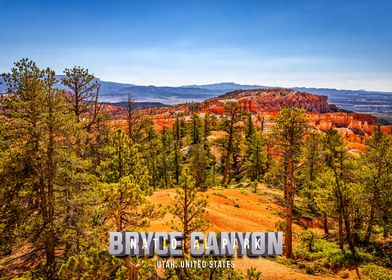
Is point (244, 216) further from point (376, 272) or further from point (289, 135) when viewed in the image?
point (376, 272)

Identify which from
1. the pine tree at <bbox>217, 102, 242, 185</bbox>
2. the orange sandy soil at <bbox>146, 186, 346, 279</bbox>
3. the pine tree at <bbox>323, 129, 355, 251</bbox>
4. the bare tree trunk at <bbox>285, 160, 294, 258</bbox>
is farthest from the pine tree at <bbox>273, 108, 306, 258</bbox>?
the pine tree at <bbox>217, 102, 242, 185</bbox>

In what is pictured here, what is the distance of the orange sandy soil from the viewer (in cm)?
1666

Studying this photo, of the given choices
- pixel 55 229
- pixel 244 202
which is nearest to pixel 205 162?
pixel 244 202

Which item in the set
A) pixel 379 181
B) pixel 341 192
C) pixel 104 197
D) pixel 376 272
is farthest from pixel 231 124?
pixel 104 197

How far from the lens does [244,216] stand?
92.0 feet

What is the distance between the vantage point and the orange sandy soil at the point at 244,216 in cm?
1666

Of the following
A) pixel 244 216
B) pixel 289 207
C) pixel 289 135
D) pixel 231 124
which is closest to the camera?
pixel 289 135

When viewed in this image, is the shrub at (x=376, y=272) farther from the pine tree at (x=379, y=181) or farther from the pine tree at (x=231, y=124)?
the pine tree at (x=231, y=124)

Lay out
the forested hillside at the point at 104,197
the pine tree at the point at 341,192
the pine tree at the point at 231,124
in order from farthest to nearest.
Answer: the pine tree at the point at 231,124, the pine tree at the point at 341,192, the forested hillside at the point at 104,197

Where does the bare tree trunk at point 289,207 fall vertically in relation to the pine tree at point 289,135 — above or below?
below

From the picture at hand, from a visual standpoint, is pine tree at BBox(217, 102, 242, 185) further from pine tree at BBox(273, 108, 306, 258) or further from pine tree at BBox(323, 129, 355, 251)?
pine tree at BBox(273, 108, 306, 258)

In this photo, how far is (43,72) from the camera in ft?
46.2

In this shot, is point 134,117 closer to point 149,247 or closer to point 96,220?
point 96,220

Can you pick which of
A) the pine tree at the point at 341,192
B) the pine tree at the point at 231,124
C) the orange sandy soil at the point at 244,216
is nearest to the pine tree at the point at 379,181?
the pine tree at the point at 341,192
